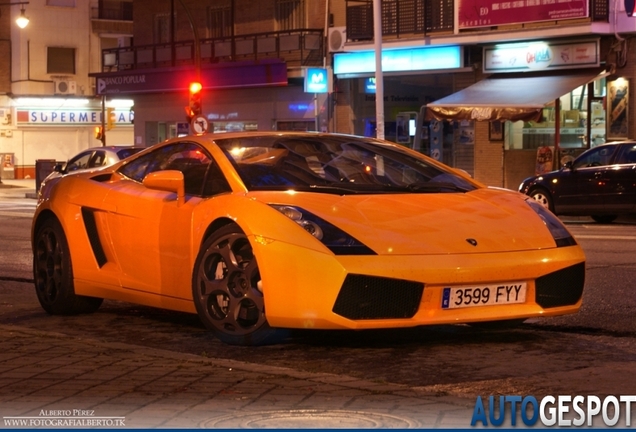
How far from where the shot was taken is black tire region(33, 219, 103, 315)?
29.0ft

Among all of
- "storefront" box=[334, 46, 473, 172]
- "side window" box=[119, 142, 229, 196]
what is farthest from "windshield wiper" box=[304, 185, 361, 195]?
"storefront" box=[334, 46, 473, 172]

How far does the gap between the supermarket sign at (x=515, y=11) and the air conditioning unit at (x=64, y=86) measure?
1252 inches

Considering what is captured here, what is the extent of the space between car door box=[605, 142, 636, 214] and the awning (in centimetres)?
538

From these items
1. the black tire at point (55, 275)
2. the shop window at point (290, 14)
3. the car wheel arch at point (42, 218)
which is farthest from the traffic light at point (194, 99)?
the black tire at point (55, 275)

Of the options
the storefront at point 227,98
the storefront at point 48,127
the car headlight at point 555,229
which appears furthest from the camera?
the storefront at point 48,127

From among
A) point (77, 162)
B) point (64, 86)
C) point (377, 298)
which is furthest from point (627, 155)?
point (64, 86)

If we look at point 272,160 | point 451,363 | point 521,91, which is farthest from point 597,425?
point 521,91

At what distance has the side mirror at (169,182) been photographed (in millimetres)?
7840

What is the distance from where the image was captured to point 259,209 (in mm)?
7156

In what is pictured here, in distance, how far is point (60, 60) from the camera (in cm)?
6050

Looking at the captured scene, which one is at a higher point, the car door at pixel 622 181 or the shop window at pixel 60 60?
the shop window at pixel 60 60

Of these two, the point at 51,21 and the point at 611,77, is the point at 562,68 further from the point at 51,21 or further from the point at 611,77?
the point at 51,21

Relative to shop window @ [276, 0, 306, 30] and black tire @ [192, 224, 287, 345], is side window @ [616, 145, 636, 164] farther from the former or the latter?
shop window @ [276, 0, 306, 30]

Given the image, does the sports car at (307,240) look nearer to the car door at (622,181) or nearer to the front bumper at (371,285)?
the front bumper at (371,285)
